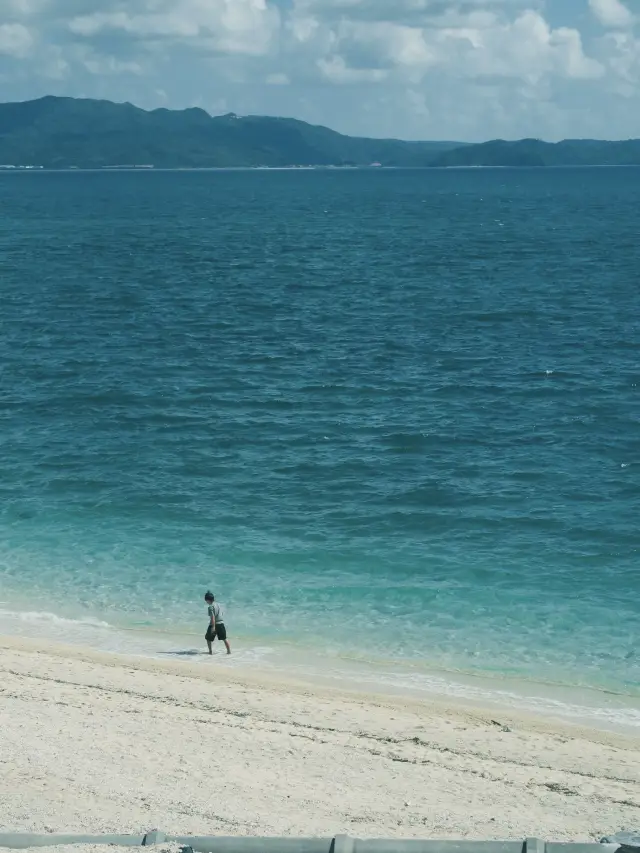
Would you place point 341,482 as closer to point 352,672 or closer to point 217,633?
point 217,633

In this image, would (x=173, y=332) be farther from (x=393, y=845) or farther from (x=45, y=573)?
(x=393, y=845)

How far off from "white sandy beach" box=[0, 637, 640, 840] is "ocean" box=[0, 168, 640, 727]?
2410 millimetres

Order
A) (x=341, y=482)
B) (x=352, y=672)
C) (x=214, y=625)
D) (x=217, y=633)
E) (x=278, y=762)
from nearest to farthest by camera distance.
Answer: (x=278, y=762)
(x=352, y=672)
(x=214, y=625)
(x=217, y=633)
(x=341, y=482)

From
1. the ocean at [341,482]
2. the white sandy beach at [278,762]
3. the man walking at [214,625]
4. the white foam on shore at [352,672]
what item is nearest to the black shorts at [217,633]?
the man walking at [214,625]

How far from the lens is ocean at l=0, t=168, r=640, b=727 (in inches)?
1071

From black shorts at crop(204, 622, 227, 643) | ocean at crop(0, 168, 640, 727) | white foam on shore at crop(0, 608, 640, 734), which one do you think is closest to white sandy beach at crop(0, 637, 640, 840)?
white foam on shore at crop(0, 608, 640, 734)

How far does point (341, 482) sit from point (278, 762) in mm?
18574

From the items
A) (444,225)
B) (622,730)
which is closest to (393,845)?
(622,730)

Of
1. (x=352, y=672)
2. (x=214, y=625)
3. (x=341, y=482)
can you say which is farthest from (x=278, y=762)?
(x=341, y=482)

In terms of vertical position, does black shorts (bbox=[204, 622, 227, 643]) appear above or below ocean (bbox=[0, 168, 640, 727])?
below

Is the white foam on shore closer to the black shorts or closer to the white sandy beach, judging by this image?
the black shorts

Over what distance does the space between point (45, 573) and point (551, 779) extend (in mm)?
16836

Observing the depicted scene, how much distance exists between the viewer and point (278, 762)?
19250 millimetres

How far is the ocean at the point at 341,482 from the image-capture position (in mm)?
27203
